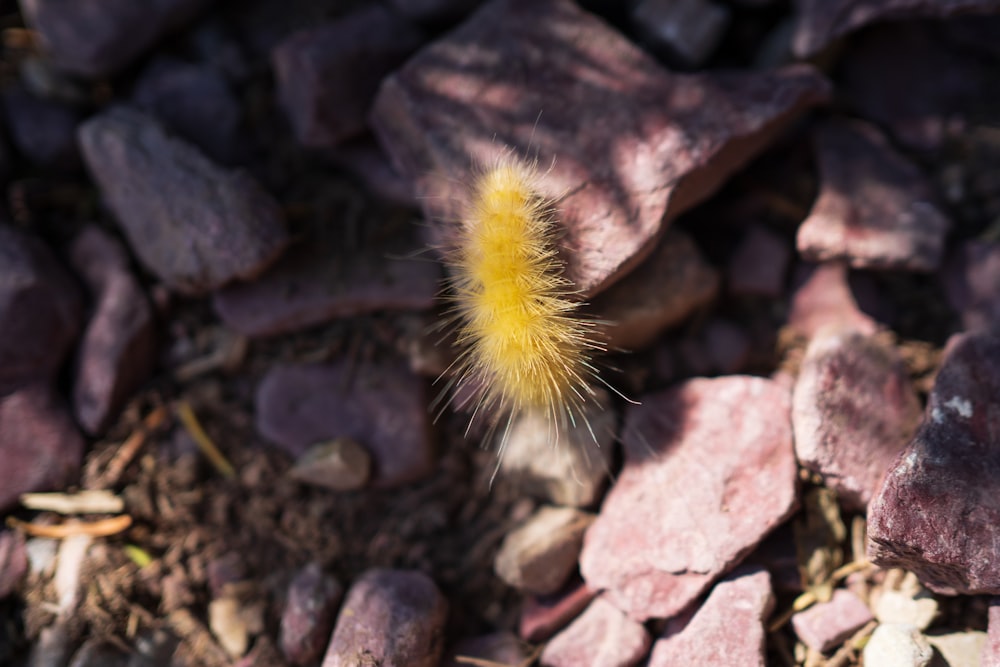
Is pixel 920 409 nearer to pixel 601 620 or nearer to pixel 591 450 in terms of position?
pixel 591 450

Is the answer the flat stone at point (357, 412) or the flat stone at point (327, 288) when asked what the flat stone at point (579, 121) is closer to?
the flat stone at point (327, 288)

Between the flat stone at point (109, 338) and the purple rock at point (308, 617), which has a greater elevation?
the flat stone at point (109, 338)

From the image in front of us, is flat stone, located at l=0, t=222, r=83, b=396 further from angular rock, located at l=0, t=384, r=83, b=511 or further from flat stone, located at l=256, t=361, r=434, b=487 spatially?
flat stone, located at l=256, t=361, r=434, b=487

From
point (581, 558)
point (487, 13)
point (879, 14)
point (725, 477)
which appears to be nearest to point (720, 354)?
point (725, 477)

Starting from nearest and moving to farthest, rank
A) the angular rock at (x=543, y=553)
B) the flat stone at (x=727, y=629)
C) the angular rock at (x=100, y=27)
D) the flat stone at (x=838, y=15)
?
the flat stone at (x=727, y=629)
the angular rock at (x=543, y=553)
the flat stone at (x=838, y=15)
the angular rock at (x=100, y=27)

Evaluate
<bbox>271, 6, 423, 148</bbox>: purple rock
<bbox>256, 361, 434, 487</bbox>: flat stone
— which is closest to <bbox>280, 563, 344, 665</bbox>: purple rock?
<bbox>256, 361, 434, 487</bbox>: flat stone

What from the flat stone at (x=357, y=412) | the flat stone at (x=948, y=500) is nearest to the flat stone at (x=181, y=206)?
the flat stone at (x=357, y=412)
